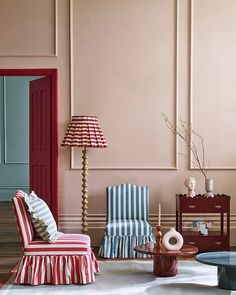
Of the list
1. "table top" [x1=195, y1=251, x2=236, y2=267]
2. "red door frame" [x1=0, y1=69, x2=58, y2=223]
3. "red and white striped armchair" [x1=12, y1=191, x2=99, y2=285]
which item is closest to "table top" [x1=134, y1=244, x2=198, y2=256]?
"table top" [x1=195, y1=251, x2=236, y2=267]

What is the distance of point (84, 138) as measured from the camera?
6.59 meters

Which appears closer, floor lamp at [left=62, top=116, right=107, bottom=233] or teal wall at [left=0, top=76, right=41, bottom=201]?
floor lamp at [left=62, top=116, right=107, bottom=233]

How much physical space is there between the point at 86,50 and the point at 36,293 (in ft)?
10.8

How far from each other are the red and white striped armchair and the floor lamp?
5.45 feet

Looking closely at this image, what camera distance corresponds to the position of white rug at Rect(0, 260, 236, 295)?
15.8 feet

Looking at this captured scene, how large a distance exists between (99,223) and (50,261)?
2117 millimetres

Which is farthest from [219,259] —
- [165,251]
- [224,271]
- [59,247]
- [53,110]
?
[53,110]

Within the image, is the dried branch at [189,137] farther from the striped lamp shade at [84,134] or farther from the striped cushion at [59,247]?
the striped cushion at [59,247]

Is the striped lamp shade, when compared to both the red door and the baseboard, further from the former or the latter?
the baseboard

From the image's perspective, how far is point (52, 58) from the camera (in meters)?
7.05

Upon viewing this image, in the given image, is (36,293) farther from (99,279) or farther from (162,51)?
(162,51)

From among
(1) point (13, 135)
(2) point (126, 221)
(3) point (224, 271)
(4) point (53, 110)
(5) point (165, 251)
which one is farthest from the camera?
(1) point (13, 135)

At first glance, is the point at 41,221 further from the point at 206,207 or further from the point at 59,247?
the point at 206,207

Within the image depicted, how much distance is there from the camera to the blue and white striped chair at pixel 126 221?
6211 mm
